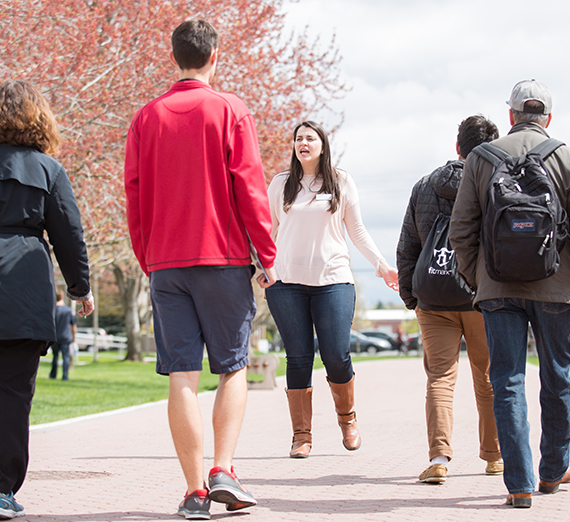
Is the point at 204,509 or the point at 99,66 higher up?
the point at 99,66

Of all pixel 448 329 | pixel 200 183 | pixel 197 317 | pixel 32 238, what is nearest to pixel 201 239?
pixel 200 183

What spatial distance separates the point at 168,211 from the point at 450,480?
2.45 metres

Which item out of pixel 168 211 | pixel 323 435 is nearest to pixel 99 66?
pixel 323 435

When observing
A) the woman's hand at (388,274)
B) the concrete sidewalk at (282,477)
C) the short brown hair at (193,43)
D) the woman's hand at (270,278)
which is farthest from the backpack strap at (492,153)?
the concrete sidewalk at (282,477)

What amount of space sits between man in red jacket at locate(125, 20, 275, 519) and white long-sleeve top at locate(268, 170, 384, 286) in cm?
167

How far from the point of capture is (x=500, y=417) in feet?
13.6

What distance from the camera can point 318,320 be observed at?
18.5 feet

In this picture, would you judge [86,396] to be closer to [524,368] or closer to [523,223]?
[524,368]

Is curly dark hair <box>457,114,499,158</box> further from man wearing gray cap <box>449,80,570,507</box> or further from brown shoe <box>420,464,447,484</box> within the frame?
brown shoe <box>420,464,447,484</box>

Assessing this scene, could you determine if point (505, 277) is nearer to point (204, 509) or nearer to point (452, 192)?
point (452, 192)

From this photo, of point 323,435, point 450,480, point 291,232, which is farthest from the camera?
point 323,435

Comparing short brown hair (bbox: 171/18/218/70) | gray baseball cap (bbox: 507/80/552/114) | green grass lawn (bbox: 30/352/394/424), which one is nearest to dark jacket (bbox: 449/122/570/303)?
gray baseball cap (bbox: 507/80/552/114)

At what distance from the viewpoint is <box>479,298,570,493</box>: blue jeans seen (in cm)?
411

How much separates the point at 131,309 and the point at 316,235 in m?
29.7
